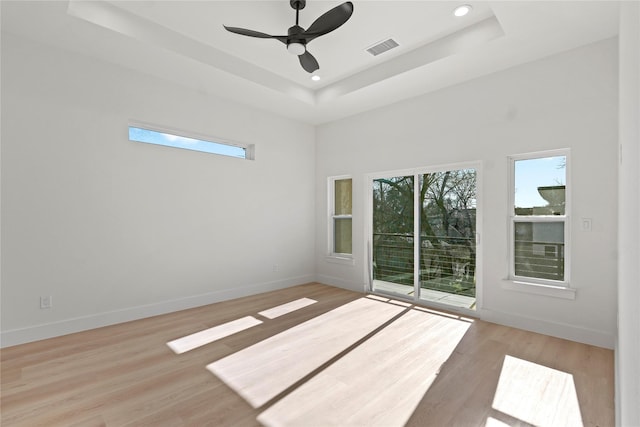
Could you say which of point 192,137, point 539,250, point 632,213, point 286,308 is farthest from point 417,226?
point 632,213

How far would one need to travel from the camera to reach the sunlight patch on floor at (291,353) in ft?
7.88

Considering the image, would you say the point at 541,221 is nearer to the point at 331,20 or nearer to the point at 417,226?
the point at 417,226

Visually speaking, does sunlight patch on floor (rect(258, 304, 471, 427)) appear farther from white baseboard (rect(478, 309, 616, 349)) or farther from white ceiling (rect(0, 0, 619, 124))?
white ceiling (rect(0, 0, 619, 124))

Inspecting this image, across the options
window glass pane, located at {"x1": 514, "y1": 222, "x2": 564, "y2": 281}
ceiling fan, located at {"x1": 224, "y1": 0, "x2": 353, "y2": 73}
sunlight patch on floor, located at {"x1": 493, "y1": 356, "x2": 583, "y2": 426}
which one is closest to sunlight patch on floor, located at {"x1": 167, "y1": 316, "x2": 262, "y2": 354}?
sunlight patch on floor, located at {"x1": 493, "y1": 356, "x2": 583, "y2": 426}

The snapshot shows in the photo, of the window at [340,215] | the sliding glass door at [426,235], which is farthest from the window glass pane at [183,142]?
Answer: the sliding glass door at [426,235]

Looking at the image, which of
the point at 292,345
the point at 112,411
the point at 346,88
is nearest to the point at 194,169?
the point at 346,88

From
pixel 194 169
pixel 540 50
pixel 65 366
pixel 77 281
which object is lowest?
pixel 65 366

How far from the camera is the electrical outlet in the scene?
3.28 m

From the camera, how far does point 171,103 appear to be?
423 cm

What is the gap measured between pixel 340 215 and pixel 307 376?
3.64 meters

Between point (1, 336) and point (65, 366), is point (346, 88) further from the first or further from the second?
point (1, 336)

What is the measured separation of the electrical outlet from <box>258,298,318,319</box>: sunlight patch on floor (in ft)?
7.47

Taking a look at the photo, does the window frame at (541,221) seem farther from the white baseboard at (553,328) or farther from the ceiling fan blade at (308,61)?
the ceiling fan blade at (308,61)

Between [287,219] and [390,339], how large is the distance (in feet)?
9.96
